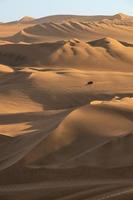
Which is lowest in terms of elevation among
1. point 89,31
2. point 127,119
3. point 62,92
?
point 89,31

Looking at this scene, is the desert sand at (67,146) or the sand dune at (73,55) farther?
the sand dune at (73,55)

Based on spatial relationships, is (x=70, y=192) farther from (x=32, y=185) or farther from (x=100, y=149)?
(x=100, y=149)

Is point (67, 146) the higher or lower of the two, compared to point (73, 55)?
higher

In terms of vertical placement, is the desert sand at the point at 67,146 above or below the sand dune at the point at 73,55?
above

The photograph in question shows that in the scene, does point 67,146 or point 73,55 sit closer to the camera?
point 67,146

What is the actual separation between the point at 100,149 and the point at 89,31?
32.8 metres

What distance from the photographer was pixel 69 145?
20.8 ft

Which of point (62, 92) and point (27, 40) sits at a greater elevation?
point (62, 92)

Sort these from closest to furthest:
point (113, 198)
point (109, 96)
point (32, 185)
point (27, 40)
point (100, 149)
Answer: point (113, 198), point (32, 185), point (100, 149), point (109, 96), point (27, 40)

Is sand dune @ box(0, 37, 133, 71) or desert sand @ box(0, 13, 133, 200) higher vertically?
desert sand @ box(0, 13, 133, 200)

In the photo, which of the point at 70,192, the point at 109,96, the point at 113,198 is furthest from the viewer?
the point at 109,96

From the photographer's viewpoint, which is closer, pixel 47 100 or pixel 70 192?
pixel 70 192

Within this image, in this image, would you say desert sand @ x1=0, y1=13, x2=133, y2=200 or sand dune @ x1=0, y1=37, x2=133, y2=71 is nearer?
desert sand @ x1=0, y1=13, x2=133, y2=200

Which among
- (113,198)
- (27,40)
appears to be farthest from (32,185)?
(27,40)
